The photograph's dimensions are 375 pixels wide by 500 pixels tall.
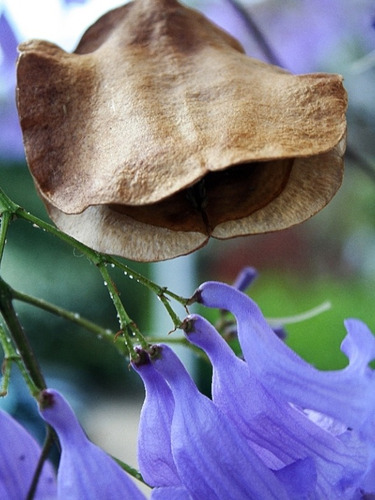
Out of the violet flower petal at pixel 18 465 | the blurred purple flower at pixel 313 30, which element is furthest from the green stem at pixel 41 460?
the blurred purple flower at pixel 313 30

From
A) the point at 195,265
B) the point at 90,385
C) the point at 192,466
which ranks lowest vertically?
the point at 90,385

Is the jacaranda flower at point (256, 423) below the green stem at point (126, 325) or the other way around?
below

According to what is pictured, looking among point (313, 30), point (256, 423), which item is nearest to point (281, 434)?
point (256, 423)

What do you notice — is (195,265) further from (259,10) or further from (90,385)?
(259,10)

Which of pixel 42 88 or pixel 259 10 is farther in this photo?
pixel 259 10

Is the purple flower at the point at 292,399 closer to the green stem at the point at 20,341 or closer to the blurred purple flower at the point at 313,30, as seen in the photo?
the green stem at the point at 20,341

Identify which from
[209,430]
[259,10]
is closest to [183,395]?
[209,430]

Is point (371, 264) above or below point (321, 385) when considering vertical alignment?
below
